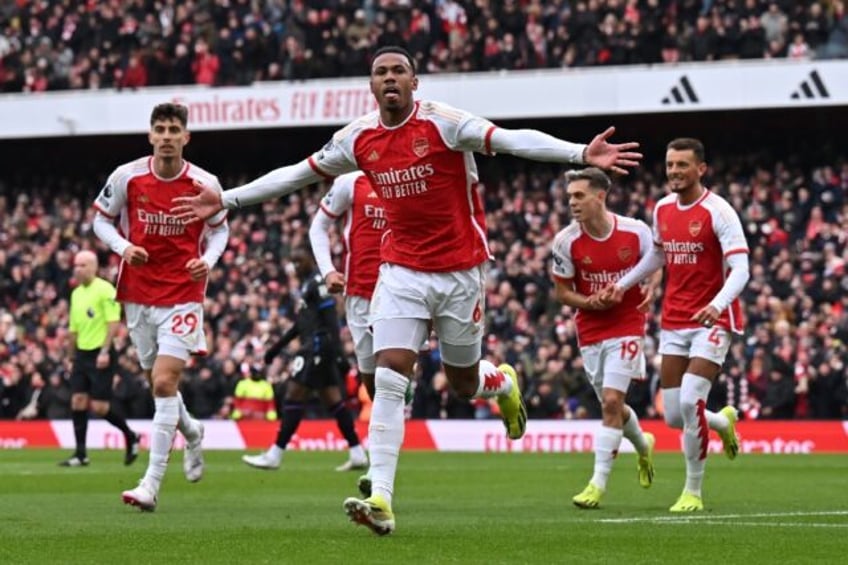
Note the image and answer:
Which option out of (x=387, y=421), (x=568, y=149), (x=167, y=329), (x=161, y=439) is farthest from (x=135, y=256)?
(x=568, y=149)

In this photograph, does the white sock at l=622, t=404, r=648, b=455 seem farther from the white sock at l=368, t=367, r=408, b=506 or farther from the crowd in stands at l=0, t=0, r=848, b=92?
the crowd in stands at l=0, t=0, r=848, b=92

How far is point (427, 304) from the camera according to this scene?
33.5 feet

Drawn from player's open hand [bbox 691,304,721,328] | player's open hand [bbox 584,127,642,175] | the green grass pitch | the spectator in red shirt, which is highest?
the spectator in red shirt

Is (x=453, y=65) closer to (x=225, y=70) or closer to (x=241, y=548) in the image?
(x=225, y=70)

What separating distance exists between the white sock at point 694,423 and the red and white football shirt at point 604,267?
2.68ft

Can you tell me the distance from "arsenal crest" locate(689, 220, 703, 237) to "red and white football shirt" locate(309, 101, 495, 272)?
3.07 metres

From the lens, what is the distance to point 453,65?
3556 cm

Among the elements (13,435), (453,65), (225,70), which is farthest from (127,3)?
(13,435)

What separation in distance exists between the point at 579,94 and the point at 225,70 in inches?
303

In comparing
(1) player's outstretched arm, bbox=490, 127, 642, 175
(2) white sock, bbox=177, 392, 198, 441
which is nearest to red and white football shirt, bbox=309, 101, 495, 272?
(1) player's outstretched arm, bbox=490, 127, 642, 175

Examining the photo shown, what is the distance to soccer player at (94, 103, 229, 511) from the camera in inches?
504

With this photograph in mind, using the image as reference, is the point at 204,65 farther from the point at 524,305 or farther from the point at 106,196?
the point at 106,196

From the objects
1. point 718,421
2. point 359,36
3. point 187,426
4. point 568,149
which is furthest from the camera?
point 359,36

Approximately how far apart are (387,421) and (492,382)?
2.57 m
